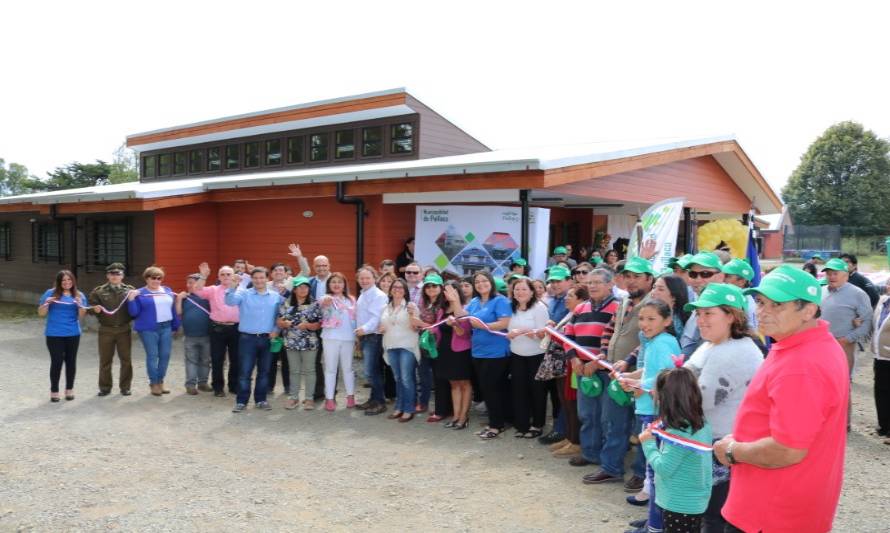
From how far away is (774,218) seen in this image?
5425cm

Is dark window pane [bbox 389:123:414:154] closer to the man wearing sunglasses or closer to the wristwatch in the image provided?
the man wearing sunglasses

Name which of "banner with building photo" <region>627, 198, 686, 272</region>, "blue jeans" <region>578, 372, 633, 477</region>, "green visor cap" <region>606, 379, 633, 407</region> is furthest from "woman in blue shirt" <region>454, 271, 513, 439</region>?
"banner with building photo" <region>627, 198, 686, 272</region>

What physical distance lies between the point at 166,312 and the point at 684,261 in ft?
21.5

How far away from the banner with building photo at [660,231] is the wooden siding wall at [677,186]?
1.41 metres

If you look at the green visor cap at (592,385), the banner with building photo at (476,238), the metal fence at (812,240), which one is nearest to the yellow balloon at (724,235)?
the banner with building photo at (476,238)

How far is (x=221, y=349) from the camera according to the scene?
8484 millimetres

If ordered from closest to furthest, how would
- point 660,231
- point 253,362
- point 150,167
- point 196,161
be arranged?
point 253,362 < point 660,231 < point 196,161 < point 150,167

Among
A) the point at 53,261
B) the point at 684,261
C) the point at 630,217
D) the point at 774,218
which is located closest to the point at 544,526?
the point at 684,261

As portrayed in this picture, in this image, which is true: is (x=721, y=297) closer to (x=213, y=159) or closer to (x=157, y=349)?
(x=157, y=349)

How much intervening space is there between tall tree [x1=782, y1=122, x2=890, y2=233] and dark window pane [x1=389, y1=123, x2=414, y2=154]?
43880mm

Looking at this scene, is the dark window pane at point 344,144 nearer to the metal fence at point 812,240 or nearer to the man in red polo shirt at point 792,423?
the man in red polo shirt at point 792,423

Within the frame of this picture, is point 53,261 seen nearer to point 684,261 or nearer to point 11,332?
point 11,332

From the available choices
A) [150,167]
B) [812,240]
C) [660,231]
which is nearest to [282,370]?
[660,231]

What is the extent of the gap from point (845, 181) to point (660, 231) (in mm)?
51520
